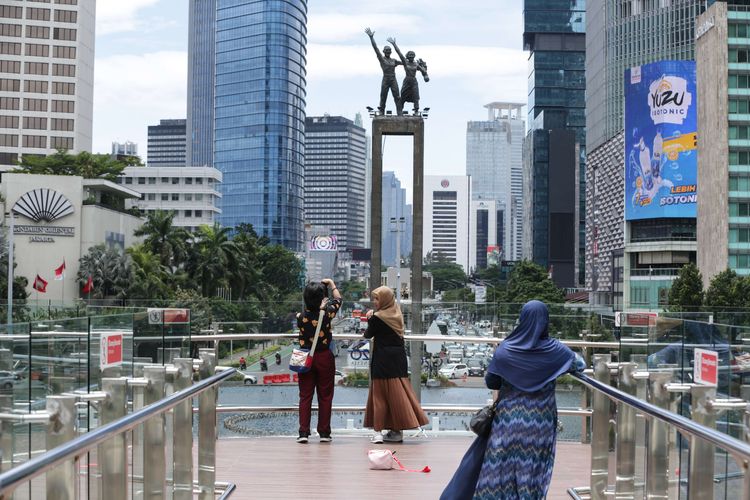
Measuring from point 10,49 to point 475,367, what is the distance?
88.9 metres

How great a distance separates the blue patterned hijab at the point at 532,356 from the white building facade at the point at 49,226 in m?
65.5

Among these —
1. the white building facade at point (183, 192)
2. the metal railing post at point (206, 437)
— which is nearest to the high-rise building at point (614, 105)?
the white building facade at point (183, 192)

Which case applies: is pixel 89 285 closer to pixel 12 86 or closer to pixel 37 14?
pixel 12 86

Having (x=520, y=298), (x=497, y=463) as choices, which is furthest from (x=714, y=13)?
(x=497, y=463)

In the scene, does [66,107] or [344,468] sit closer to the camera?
[344,468]

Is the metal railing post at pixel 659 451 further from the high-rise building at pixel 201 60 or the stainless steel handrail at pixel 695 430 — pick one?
the high-rise building at pixel 201 60

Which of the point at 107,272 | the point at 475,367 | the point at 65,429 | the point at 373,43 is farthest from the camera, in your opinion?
the point at 107,272

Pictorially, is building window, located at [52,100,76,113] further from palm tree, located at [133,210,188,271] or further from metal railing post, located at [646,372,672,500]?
metal railing post, located at [646,372,672,500]

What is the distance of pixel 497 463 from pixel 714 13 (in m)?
72.2

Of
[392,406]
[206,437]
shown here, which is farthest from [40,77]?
[206,437]

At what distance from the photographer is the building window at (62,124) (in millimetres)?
92375

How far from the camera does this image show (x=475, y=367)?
11531 millimetres

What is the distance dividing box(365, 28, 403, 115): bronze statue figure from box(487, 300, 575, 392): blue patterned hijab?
1635cm

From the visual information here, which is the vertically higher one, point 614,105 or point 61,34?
point 61,34
